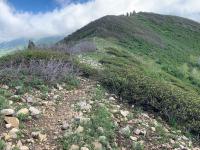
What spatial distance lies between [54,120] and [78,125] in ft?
2.26

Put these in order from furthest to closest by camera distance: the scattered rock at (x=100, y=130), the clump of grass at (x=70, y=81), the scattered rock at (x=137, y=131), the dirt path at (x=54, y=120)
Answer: the clump of grass at (x=70, y=81)
the scattered rock at (x=137, y=131)
the scattered rock at (x=100, y=130)
the dirt path at (x=54, y=120)

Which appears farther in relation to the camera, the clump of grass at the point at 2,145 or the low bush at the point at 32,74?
the low bush at the point at 32,74

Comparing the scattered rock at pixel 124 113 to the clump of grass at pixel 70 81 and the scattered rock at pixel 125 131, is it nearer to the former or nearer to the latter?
the scattered rock at pixel 125 131

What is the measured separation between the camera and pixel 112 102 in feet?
44.9

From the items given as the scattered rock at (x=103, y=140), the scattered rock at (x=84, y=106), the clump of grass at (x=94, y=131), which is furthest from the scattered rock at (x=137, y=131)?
the scattered rock at (x=84, y=106)

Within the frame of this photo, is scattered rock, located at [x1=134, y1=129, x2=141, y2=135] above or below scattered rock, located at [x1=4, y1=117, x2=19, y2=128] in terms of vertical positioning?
below

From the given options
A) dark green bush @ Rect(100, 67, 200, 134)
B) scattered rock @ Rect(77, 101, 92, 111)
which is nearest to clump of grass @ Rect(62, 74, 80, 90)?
dark green bush @ Rect(100, 67, 200, 134)

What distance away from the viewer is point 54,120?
36.0 ft

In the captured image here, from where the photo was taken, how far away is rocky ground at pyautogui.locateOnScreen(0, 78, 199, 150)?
978 cm

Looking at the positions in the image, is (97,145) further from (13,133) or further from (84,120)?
(13,133)

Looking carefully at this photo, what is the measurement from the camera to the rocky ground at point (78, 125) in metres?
9.78

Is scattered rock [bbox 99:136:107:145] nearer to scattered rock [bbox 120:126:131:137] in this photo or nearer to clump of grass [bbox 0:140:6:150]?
scattered rock [bbox 120:126:131:137]

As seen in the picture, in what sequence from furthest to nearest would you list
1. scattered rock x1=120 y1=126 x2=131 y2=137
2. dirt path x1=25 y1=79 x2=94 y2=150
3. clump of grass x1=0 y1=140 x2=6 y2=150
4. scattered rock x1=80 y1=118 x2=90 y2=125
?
scattered rock x1=120 y1=126 x2=131 y2=137 → scattered rock x1=80 y1=118 x2=90 y2=125 → dirt path x1=25 y1=79 x2=94 y2=150 → clump of grass x1=0 y1=140 x2=6 y2=150

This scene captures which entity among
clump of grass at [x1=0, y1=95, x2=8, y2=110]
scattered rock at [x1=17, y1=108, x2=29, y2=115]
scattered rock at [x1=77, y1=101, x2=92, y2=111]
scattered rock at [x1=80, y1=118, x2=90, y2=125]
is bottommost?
scattered rock at [x1=80, y1=118, x2=90, y2=125]
